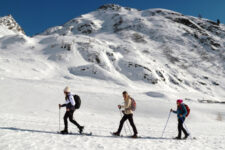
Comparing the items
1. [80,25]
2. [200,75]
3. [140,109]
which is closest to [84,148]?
[140,109]

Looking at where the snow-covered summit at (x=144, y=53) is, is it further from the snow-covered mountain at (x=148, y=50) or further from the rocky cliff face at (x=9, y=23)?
the rocky cliff face at (x=9, y=23)

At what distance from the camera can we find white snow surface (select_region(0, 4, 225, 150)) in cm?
791

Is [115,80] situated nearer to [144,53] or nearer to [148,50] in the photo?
[144,53]

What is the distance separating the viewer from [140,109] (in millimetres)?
19203

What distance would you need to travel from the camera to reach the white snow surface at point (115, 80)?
7913 millimetres

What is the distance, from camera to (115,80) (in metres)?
36.6

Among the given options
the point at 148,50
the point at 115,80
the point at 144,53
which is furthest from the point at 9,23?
the point at 115,80

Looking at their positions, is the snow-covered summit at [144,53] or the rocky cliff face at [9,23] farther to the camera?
the rocky cliff face at [9,23]

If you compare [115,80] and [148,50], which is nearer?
[115,80]

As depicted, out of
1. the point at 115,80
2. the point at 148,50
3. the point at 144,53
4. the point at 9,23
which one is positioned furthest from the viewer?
the point at 9,23

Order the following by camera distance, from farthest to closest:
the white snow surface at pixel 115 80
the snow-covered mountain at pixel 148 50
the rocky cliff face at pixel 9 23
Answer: the rocky cliff face at pixel 9 23 → the snow-covered mountain at pixel 148 50 → the white snow surface at pixel 115 80

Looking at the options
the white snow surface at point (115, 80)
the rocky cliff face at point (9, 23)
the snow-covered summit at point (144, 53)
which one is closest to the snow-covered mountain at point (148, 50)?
the snow-covered summit at point (144, 53)

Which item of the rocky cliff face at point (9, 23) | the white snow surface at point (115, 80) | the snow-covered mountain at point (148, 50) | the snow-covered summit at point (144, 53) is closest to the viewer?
the white snow surface at point (115, 80)

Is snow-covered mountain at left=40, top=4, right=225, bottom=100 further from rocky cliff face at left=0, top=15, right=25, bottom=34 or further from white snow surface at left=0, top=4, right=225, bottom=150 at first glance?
rocky cliff face at left=0, top=15, right=25, bottom=34
